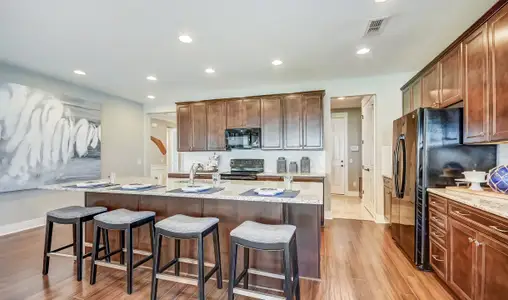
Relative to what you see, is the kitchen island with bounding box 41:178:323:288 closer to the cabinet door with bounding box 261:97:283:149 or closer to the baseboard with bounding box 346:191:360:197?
the cabinet door with bounding box 261:97:283:149

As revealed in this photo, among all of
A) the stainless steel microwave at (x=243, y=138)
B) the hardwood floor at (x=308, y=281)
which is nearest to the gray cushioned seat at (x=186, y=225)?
the hardwood floor at (x=308, y=281)

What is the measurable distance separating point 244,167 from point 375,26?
3471 mm

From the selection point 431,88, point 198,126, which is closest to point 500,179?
point 431,88

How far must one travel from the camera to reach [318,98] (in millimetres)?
4500

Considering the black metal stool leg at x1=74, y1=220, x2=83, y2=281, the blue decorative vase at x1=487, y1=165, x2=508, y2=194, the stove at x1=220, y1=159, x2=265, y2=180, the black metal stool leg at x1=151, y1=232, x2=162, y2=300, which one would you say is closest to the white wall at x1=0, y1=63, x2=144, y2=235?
the black metal stool leg at x1=74, y1=220, x2=83, y2=281

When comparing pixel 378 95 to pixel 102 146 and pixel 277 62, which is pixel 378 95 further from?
pixel 102 146

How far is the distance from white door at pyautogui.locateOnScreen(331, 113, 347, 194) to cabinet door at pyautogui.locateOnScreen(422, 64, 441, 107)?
153 inches

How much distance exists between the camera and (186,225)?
2027 millimetres

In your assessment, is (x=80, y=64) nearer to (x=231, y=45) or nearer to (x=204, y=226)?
(x=231, y=45)

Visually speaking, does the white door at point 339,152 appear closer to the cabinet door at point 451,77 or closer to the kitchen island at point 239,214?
the cabinet door at point 451,77

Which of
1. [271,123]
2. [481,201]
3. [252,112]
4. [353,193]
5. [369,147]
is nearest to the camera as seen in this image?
[481,201]

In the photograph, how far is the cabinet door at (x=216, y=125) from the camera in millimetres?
5117

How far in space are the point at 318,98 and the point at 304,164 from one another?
4.20ft

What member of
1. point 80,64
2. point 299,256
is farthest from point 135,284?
point 80,64
